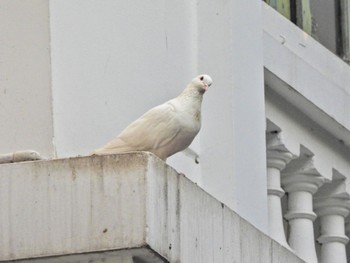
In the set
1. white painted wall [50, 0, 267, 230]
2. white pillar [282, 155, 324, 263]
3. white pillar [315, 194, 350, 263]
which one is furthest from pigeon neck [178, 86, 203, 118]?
white pillar [315, 194, 350, 263]

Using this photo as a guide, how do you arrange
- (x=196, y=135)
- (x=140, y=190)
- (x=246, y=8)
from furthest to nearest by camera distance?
(x=246, y=8)
(x=196, y=135)
(x=140, y=190)

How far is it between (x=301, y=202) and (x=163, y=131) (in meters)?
2.29

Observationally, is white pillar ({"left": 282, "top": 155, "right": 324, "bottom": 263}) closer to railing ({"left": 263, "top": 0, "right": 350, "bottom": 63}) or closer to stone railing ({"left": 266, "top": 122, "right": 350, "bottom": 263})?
stone railing ({"left": 266, "top": 122, "right": 350, "bottom": 263})

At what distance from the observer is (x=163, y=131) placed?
46.3 feet

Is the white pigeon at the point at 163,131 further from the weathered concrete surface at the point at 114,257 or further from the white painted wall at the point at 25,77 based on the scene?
the weathered concrete surface at the point at 114,257

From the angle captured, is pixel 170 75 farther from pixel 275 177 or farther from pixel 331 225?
pixel 331 225

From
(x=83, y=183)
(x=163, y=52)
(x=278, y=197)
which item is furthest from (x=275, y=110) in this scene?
(x=83, y=183)

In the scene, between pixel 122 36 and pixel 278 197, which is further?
pixel 278 197

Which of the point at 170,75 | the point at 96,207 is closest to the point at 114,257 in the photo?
the point at 96,207

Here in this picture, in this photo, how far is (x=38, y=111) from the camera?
1430 centimetres

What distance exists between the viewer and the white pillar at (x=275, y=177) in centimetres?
1602

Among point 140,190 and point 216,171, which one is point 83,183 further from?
point 216,171

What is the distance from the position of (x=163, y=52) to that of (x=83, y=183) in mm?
1332

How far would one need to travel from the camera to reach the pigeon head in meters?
14.4
